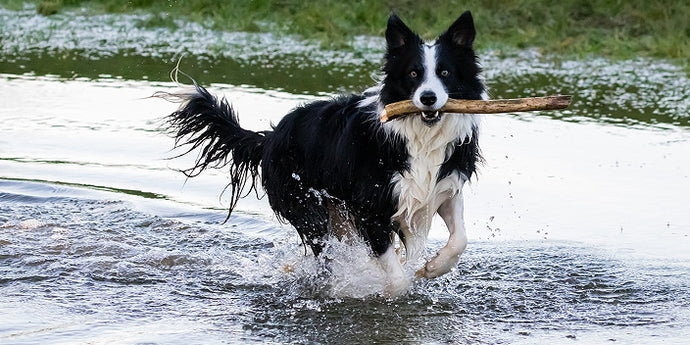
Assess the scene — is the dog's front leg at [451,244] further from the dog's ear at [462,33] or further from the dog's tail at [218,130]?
the dog's tail at [218,130]

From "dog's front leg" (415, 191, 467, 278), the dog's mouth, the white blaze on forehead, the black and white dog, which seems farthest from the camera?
"dog's front leg" (415, 191, 467, 278)

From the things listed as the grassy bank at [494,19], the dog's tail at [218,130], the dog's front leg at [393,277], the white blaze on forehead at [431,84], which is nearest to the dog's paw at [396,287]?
the dog's front leg at [393,277]

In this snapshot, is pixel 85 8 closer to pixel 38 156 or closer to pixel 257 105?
pixel 257 105

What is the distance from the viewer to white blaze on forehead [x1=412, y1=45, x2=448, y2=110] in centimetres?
596

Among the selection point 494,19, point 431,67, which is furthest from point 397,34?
point 494,19

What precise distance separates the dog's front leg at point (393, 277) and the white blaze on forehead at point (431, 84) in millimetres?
960

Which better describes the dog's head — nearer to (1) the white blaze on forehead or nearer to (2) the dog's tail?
(1) the white blaze on forehead

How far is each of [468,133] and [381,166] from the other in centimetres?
50

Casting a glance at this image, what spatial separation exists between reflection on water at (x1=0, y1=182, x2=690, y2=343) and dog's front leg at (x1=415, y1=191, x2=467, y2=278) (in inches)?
6.1

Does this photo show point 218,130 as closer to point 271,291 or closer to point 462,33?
point 271,291

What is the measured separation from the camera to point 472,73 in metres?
6.27

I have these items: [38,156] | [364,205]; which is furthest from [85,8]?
[364,205]

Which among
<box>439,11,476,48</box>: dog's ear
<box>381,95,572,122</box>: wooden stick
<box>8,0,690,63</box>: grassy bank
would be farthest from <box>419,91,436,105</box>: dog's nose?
<box>8,0,690,63</box>: grassy bank

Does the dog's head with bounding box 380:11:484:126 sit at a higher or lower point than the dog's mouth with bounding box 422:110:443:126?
higher
